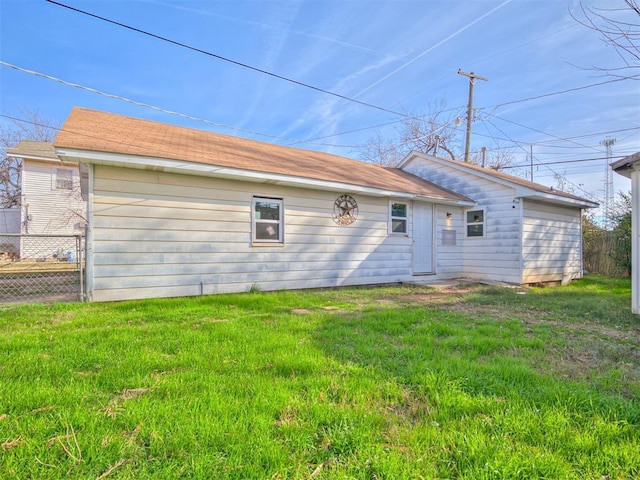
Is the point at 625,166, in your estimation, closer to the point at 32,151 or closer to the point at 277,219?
the point at 277,219

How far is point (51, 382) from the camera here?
2549 millimetres

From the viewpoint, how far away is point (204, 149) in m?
7.55

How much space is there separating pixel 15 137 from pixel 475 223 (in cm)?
2753

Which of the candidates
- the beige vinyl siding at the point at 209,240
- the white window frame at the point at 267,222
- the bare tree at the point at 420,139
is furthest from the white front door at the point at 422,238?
the bare tree at the point at 420,139

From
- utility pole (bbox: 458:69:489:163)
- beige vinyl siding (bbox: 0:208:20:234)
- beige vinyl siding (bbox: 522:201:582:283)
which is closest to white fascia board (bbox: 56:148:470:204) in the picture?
beige vinyl siding (bbox: 522:201:582:283)

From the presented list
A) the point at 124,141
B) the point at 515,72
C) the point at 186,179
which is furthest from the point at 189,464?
the point at 515,72

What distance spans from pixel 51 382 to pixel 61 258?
15.7 m

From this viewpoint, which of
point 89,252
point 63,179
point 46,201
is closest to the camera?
point 89,252

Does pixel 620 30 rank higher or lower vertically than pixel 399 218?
higher

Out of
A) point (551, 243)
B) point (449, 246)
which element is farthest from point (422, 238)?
point (551, 243)

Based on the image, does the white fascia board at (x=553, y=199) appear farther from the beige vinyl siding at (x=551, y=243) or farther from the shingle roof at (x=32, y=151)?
the shingle roof at (x=32, y=151)

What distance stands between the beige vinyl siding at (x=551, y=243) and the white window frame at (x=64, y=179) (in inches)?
774

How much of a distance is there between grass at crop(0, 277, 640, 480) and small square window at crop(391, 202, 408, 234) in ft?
17.2

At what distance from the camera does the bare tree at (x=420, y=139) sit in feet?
70.7
